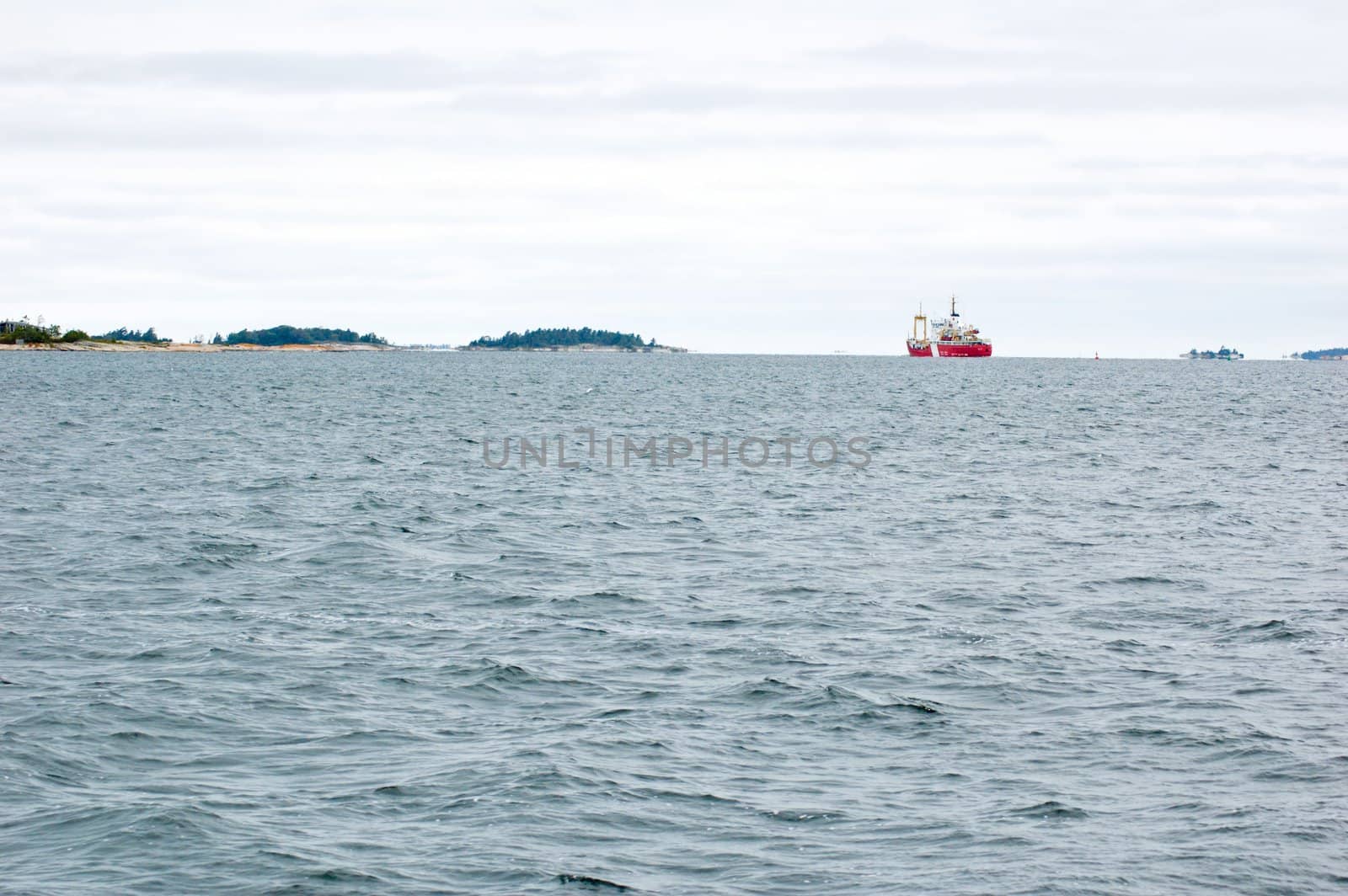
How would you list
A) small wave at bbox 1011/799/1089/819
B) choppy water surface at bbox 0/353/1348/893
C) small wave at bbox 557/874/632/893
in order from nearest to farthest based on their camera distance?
small wave at bbox 557/874/632/893
choppy water surface at bbox 0/353/1348/893
small wave at bbox 1011/799/1089/819

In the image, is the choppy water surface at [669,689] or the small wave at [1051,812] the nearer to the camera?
the choppy water surface at [669,689]

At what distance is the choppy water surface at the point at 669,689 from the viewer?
15578 millimetres

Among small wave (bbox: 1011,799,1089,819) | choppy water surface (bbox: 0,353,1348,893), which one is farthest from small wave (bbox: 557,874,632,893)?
small wave (bbox: 1011,799,1089,819)

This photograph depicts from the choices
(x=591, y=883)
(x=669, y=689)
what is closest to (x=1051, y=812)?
(x=591, y=883)

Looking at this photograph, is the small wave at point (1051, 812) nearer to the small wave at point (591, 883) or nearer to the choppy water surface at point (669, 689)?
the choppy water surface at point (669, 689)

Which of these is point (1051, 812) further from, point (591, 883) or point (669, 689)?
point (669, 689)

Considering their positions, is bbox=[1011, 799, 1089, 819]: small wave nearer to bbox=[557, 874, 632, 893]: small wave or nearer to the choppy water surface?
the choppy water surface

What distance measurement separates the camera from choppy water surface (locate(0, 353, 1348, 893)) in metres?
15.6

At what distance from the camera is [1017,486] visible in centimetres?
5147

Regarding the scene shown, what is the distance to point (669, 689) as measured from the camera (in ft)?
72.0

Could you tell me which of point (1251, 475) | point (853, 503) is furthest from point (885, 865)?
point (1251, 475)

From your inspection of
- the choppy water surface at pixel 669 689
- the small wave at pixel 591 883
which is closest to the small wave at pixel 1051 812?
the choppy water surface at pixel 669 689

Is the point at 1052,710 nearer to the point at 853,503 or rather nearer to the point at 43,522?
the point at 853,503

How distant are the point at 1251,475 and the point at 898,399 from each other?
72.7 metres
